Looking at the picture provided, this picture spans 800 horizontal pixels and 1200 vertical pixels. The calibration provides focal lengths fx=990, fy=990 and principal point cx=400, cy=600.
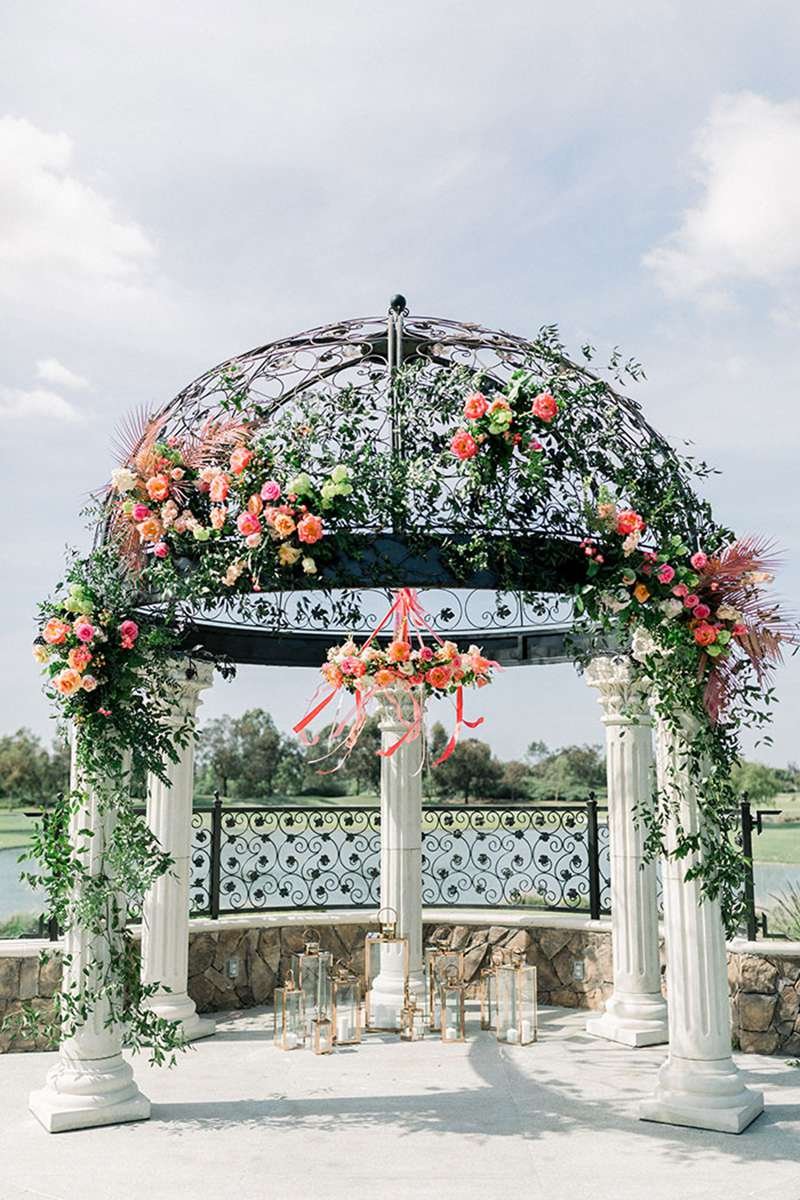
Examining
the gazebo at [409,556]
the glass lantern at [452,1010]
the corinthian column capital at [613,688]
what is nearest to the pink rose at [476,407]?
the gazebo at [409,556]

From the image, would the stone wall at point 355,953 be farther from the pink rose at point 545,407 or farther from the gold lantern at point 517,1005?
the pink rose at point 545,407

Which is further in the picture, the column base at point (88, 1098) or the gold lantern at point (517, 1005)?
the gold lantern at point (517, 1005)

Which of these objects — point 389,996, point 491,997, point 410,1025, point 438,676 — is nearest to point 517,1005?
point 491,997

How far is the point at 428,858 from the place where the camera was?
11469 millimetres

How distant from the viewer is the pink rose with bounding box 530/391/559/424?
602 cm

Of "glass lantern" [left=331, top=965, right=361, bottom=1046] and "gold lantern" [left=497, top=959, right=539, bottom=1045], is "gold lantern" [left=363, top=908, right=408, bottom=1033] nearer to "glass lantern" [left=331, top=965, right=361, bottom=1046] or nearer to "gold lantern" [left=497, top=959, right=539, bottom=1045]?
"glass lantern" [left=331, top=965, right=361, bottom=1046]

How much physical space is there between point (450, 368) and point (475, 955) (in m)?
6.81

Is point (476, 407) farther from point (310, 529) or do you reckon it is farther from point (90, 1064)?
point (90, 1064)

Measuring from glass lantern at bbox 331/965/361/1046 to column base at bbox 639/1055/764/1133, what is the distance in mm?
3017

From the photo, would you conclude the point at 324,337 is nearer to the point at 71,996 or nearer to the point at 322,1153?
the point at 71,996

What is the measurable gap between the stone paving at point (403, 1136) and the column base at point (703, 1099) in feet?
0.30

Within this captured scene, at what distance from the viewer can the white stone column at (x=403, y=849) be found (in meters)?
10.1

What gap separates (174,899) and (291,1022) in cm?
156

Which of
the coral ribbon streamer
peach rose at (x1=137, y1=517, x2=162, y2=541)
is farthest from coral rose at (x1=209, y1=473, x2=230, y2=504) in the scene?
the coral ribbon streamer
